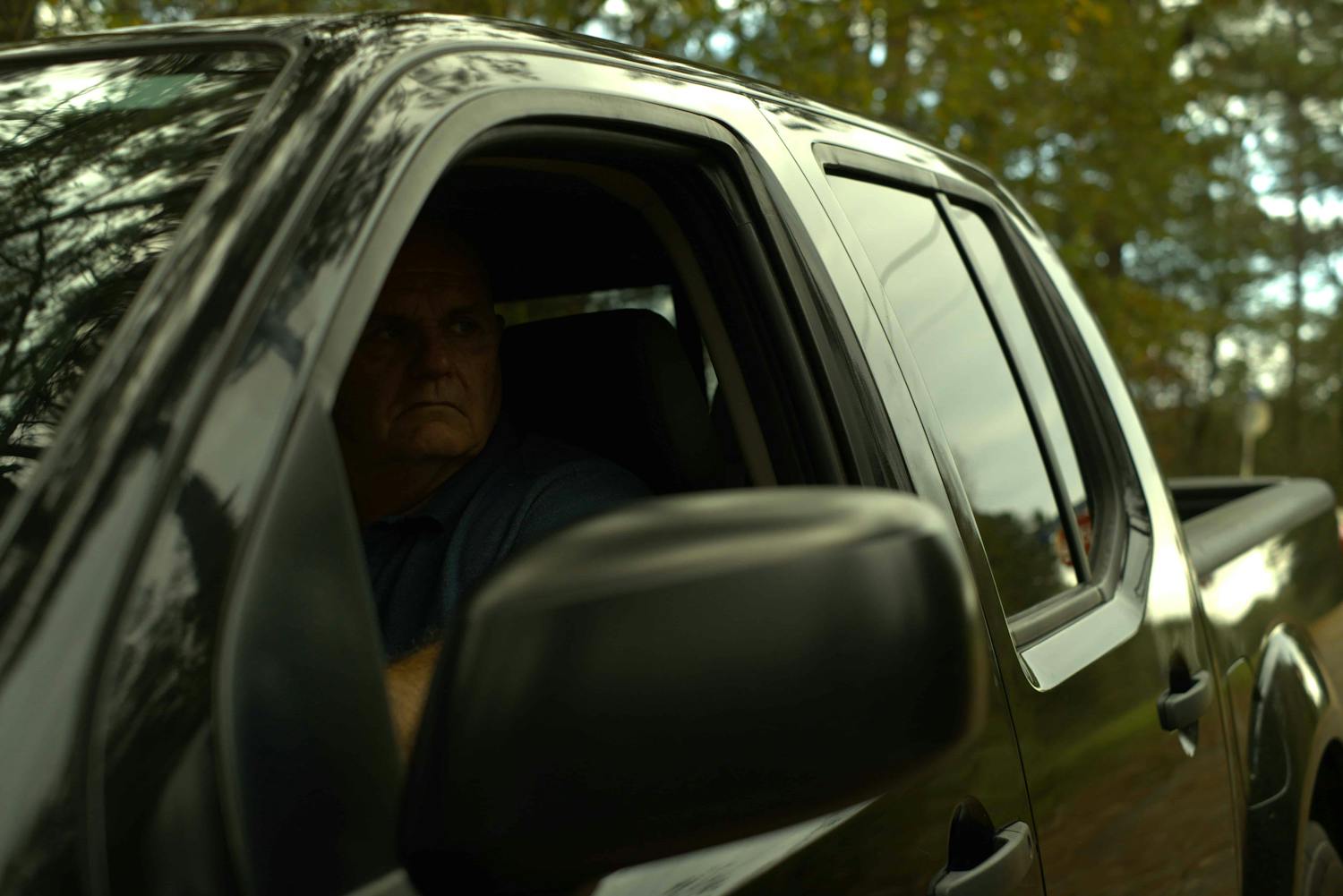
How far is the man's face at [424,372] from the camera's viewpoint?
2.62 meters

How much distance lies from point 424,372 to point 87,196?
48.9 inches

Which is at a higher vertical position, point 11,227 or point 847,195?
point 11,227

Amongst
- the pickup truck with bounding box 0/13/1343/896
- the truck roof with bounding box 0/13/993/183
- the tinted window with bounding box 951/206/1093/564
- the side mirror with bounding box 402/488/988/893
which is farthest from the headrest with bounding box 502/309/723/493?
Result: the side mirror with bounding box 402/488/988/893

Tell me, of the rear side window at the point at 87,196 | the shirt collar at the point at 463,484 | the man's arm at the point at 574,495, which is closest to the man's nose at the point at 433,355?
the shirt collar at the point at 463,484

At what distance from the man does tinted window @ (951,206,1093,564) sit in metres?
0.70

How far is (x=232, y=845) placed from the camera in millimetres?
1058

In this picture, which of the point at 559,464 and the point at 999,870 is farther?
the point at 559,464

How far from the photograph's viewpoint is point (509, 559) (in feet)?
3.36

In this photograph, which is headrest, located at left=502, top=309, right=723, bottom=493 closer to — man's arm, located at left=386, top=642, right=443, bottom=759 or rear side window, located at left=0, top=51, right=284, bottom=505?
man's arm, located at left=386, top=642, right=443, bottom=759

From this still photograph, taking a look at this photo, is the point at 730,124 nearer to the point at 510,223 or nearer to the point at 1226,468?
the point at 510,223

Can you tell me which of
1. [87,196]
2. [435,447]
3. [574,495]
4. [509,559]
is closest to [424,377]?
[435,447]

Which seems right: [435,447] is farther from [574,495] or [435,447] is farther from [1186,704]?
[1186,704]

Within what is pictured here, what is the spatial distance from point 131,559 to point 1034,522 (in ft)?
5.39

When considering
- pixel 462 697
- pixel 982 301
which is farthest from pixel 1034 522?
pixel 462 697
